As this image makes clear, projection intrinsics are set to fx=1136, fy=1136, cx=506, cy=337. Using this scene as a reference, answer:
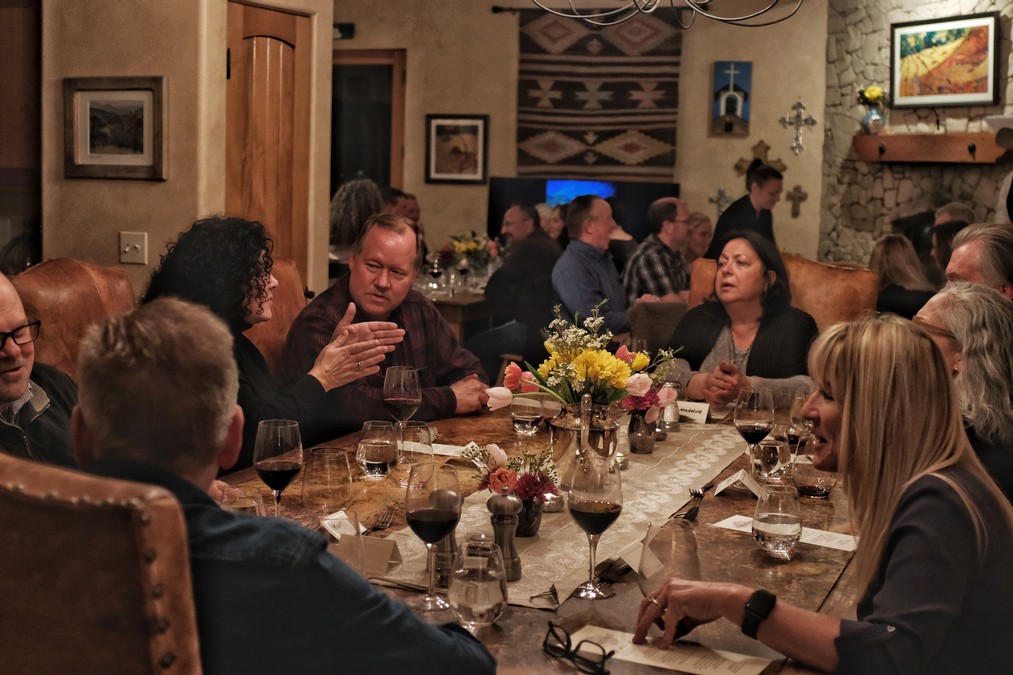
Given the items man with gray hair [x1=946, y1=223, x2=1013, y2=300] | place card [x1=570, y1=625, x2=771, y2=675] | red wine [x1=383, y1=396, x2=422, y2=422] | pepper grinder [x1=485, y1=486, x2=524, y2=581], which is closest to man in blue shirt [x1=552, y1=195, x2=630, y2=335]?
man with gray hair [x1=946, y1=223, x2=1013, y2=300]

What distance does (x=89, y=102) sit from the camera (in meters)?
4.50

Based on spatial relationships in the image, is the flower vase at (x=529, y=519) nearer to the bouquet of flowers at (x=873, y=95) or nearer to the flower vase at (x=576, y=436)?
the flower vase at (x=576, y=436)

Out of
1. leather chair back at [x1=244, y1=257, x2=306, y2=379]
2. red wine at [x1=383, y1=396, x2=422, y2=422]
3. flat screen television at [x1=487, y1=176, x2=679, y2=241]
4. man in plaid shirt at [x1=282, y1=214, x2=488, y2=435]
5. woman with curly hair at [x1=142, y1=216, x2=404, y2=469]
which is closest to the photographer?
red wine at [x1=383, y1=396, x2=422, y2=422]

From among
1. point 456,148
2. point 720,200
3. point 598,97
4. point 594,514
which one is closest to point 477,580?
point 594,514

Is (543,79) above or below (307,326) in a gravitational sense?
above

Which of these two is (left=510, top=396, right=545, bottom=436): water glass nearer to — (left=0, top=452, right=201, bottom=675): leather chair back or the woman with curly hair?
the woman with curly hair

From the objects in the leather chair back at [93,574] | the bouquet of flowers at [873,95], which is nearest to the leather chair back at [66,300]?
the leather chair back at [93,574]

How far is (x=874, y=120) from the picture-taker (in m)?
8.57

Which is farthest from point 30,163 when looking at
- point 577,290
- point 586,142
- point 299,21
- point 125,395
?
point 586,142

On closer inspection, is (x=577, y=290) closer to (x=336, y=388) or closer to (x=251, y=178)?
(x=251, y=178)

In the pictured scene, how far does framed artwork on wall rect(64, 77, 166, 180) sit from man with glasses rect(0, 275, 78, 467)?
218 cm

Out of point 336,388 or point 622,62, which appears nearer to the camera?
point 336,388

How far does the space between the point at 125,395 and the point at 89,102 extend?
3642 millimetres

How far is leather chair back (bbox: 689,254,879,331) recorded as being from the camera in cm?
456
